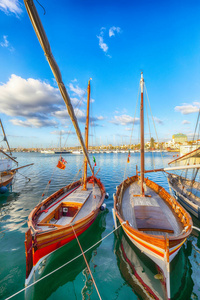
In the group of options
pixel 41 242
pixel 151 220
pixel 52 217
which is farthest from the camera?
pixel 52 217

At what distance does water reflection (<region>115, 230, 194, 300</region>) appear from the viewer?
19.0 feet

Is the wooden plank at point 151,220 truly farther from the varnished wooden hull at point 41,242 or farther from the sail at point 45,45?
the sail at point 45,45

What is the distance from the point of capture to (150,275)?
6.54m

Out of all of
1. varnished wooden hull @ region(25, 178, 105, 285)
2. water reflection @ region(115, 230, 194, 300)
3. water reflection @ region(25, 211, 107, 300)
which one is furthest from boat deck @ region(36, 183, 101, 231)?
water reflection @ region(115, 230, 194, 300)

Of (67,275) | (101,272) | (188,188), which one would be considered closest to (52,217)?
(67,275)

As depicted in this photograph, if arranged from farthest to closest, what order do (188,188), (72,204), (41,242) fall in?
1. (188,188)
2. (72,204)
3. (41,242)

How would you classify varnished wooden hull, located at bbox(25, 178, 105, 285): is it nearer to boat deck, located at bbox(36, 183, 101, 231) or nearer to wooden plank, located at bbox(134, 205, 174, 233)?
boat deck, located at bbox(36, 183, 101, 231)

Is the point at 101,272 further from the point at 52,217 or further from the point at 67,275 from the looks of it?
the point at 52,217

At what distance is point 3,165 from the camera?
89.9 ft

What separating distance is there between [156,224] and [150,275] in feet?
8.04

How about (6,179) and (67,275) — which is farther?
(6,179)

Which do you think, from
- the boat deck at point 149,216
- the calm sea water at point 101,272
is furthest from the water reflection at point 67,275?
the boat deck at point 149,216

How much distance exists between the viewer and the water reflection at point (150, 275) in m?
5.78

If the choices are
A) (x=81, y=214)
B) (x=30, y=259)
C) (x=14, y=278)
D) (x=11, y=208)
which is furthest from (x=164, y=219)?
(x=11, y=208)
